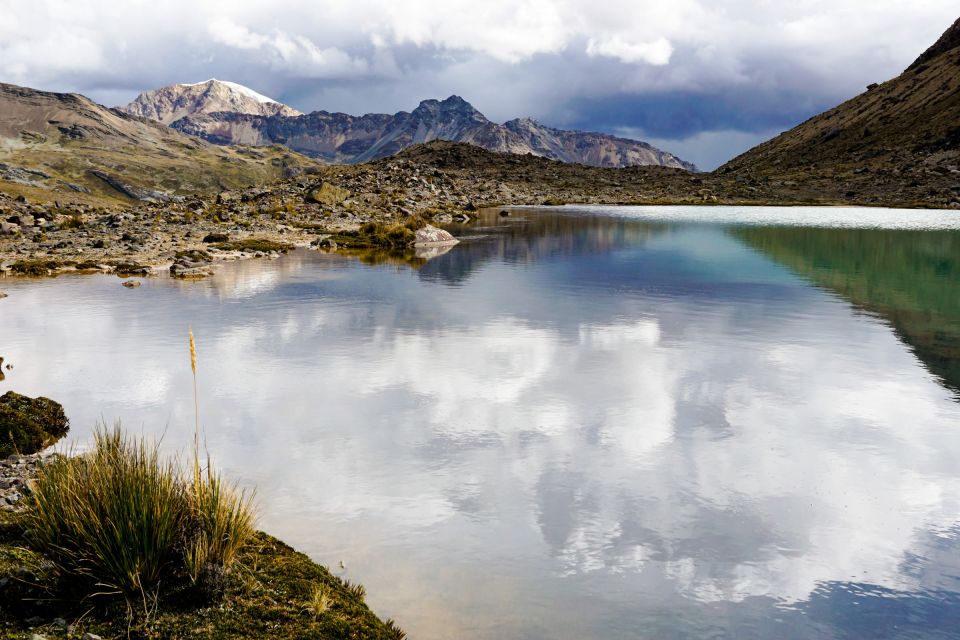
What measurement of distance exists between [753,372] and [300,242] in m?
42.5

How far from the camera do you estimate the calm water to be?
7.97m

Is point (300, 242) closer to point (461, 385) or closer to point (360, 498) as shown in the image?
point (461, 385)

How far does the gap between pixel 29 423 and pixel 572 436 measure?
32.6 ft

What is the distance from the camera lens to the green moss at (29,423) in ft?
38.9

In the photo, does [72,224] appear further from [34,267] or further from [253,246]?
[34,267]

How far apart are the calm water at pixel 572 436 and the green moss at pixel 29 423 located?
44cm

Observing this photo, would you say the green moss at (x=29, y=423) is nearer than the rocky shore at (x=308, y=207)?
Yes

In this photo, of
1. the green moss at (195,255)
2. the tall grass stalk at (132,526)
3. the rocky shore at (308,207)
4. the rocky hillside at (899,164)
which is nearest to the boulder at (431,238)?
the rocky shore at (308,207)

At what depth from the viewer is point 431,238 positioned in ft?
183

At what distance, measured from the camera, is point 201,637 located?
246 inches

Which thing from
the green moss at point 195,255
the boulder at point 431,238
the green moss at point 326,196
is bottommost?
the green moss at point 195,255

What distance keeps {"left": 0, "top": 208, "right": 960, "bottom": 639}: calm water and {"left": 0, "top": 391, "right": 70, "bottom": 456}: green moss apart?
44cm

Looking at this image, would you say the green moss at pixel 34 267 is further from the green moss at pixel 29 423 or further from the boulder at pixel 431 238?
the green moss at pixel 29 423

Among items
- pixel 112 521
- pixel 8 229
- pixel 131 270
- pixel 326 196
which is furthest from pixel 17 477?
pixel 326 196
